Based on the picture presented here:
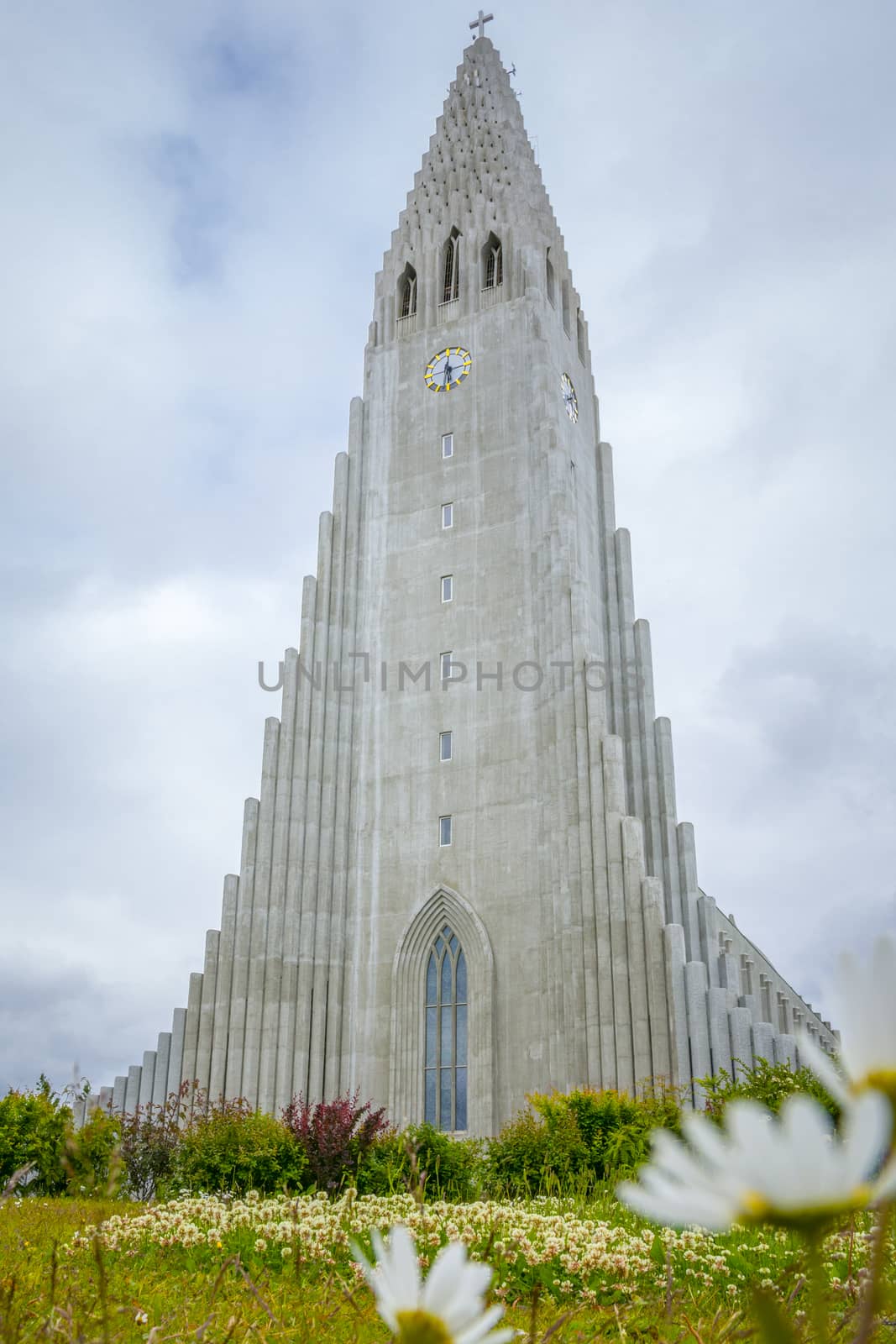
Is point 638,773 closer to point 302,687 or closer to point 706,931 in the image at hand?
point 706,931

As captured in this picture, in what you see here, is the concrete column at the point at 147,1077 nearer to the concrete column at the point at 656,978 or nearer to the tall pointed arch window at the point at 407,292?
the concrete column at the point at 656,978

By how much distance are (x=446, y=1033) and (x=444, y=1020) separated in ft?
1.21

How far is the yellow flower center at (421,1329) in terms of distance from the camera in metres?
1.54

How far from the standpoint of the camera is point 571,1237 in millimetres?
7500

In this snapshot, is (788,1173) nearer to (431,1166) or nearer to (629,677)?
(431,1166)

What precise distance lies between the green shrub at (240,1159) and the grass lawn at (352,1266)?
691 centimetres

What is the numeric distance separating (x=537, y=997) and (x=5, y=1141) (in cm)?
1448

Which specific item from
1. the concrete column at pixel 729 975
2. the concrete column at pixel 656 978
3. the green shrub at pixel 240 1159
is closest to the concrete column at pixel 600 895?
the concrete column at pixel 656 978

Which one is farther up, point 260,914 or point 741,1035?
point 260,914

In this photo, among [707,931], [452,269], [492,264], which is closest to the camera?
[707,931]

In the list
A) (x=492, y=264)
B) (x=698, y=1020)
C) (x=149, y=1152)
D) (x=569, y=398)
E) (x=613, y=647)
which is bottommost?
(x=149, y=1152)

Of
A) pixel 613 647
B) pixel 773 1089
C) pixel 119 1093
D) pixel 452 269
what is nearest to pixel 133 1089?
pixel 119 1093

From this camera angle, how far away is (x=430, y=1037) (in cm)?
3325

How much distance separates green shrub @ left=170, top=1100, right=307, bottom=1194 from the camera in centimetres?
1645
